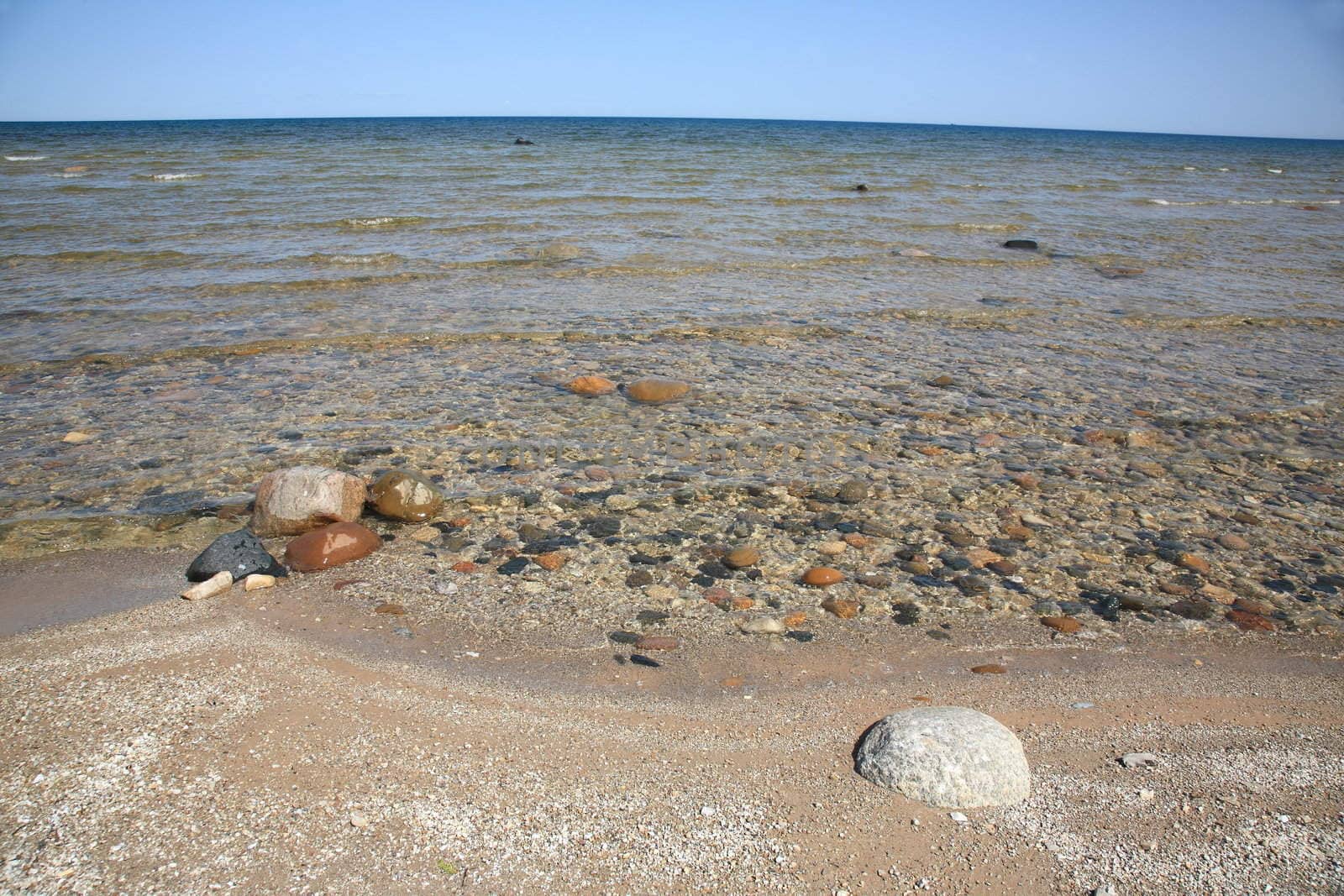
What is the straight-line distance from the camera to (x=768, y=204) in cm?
1802

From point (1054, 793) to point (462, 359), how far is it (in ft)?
19.2

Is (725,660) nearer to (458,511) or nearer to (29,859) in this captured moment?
(458,511)

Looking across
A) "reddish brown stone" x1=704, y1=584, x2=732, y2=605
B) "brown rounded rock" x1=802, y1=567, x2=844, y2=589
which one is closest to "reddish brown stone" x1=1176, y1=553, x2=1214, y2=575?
"brown rounded rock" x1=802, y1=567, x2=844, y2=589

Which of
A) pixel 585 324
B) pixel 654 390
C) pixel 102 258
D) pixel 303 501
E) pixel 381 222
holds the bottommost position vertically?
pixel 303 501

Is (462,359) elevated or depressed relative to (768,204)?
depressed

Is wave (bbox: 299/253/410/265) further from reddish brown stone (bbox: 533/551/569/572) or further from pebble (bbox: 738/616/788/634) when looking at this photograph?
pebble (bbox: 738/616/788/634)

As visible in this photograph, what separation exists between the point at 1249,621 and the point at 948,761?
1984mm

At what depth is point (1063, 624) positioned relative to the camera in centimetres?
363

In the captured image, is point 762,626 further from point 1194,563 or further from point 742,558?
point 1194,563

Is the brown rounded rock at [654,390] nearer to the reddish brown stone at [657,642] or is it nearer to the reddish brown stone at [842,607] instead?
the reddish brown stone at [842,607]

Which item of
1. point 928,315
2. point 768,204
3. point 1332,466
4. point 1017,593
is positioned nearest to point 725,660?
point 1017,593

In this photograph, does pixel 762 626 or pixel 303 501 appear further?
pixel 303 501

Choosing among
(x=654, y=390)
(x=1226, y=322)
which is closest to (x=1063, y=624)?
(x=654, y=390)

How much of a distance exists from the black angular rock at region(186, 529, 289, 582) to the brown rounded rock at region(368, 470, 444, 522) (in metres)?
0.64
